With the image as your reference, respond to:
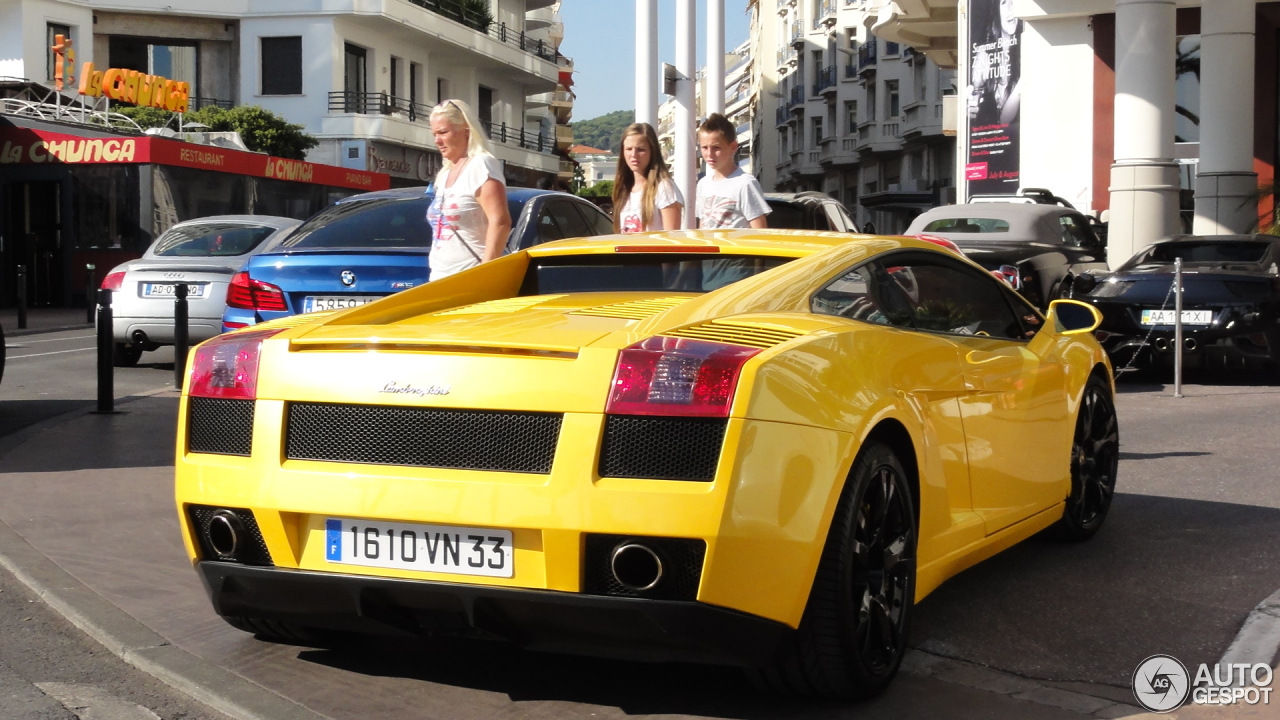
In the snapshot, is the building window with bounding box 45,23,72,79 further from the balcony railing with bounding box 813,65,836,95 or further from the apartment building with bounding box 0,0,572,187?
the balcony railing with bounding box 813,65,836,95

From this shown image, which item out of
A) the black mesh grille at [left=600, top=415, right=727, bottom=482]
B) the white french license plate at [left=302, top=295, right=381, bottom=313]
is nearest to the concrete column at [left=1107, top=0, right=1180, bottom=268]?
the white french license plate at [left=302, top=295, right=381, bottom=313]

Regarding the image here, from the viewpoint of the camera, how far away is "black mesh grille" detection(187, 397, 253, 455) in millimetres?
3867

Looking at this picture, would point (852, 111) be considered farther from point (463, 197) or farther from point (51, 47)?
point (463, 197)

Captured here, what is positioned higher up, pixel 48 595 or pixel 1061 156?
pixel 1061 156

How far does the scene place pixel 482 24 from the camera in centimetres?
5150

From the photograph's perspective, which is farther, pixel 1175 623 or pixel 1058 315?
pixel 1058 315

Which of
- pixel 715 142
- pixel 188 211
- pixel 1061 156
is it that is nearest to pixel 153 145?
pixel 188 211

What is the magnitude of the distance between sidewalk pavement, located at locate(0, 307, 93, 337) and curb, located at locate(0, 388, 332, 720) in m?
15.1

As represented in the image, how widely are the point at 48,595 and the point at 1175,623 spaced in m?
3.64

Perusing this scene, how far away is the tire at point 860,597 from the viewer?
3672 millimetres

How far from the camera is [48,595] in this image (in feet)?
16.2

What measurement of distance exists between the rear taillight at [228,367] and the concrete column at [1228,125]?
22.7 meters

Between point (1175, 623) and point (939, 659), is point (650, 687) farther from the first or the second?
point (1175, 623)

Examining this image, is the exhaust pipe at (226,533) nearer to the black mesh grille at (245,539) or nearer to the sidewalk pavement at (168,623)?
the black mesh grille at (245,539)
